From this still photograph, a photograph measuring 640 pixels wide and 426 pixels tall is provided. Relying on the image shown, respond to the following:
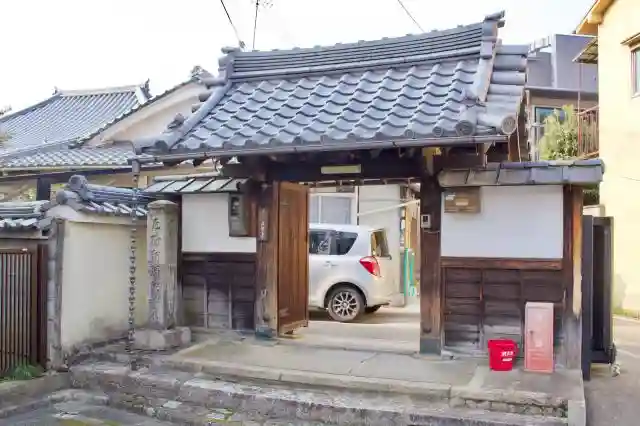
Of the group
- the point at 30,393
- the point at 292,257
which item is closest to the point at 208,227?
the point at 292,257

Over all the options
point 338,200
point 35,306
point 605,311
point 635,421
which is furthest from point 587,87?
point 35,306

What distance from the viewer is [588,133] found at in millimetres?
18453

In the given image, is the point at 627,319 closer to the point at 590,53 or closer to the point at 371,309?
the point at 371,309

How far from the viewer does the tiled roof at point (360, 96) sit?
23.1ft

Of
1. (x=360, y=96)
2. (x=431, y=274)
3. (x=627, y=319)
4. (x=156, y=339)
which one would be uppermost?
(x=360, y=96)

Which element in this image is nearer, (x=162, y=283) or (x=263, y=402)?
(x=263, y=402)

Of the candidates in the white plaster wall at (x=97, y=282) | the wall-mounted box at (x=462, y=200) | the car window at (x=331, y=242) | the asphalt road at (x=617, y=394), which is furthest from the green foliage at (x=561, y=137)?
the white plaster wall at (x=97, y=282)

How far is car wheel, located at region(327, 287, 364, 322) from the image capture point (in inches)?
491

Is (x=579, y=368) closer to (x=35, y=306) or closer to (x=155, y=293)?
(x=155, y=293)

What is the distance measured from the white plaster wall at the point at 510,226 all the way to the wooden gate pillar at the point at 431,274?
131 mm

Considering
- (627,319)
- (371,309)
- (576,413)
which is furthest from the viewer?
(627,319)

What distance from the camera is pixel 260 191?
884 centimetres

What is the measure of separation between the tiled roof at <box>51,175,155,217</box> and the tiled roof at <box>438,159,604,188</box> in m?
4.67

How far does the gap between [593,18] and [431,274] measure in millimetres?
12439
